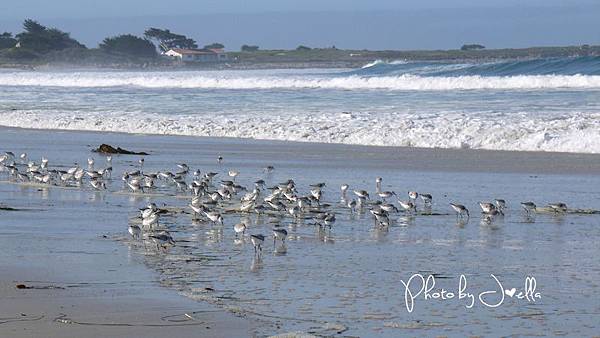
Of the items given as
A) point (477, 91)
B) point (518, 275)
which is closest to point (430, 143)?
point (518, 275)

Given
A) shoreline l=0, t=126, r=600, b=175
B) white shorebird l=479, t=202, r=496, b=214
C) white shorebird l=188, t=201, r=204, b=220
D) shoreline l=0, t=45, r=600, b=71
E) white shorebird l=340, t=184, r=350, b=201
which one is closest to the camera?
white shorebird l=479, t=202, r=496, b=214

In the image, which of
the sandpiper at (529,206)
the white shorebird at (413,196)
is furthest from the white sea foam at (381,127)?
the sandpiper at (529,206)

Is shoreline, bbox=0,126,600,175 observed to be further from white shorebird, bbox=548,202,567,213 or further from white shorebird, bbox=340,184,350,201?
white shorebird, bbox=548,202,567,213

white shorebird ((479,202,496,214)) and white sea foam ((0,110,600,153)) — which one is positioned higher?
white sea foam ((0,110,600,153))

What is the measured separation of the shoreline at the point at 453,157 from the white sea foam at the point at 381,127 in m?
0.67

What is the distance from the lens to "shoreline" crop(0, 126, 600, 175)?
1702 centimetres

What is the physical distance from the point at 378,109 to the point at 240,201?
48.4 ft

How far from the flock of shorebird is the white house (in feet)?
226

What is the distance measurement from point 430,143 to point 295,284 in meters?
13.5

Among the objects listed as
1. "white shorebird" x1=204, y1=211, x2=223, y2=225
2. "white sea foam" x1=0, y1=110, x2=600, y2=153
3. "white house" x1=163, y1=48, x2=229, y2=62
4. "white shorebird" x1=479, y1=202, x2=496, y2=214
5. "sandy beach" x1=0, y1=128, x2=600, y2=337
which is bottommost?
"sandy beach" x1=0, y1=128, x2=600, y2=337

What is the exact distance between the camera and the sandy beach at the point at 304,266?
7.10 m

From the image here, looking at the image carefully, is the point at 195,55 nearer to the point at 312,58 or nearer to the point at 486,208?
the point at 312,58

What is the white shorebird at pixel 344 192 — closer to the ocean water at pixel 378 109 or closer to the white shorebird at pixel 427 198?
the white shorebird at pixel 427 198

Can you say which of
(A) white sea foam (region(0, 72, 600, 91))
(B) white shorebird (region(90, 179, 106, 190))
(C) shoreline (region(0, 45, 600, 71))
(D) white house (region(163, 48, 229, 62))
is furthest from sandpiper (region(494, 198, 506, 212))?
(D) white house (region(163, 48, 229, 62))
